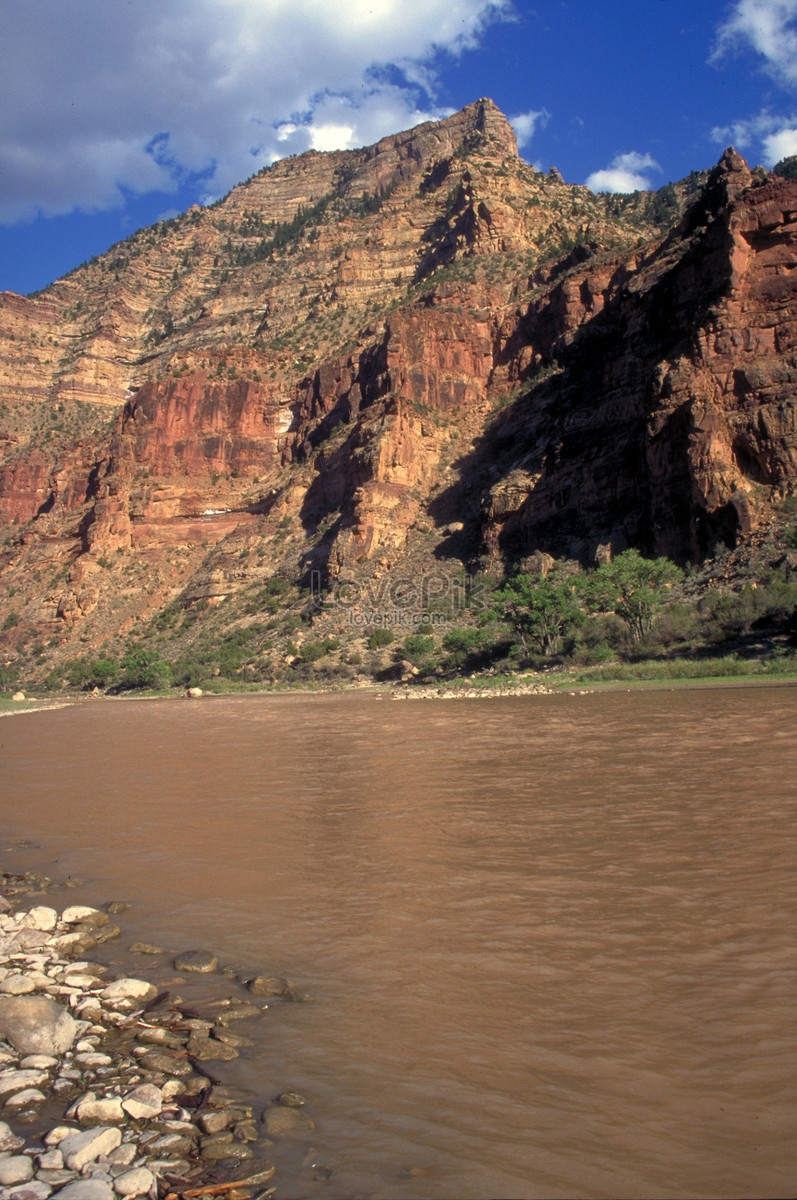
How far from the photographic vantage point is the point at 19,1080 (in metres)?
3.82

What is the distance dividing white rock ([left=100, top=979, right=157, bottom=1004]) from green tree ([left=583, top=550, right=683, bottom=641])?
30568mm

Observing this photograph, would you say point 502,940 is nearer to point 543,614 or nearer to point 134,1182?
point 134,1182

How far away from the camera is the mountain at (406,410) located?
40875 mm

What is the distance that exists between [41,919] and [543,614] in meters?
32.7

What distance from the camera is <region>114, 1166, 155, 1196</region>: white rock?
9.71 feet

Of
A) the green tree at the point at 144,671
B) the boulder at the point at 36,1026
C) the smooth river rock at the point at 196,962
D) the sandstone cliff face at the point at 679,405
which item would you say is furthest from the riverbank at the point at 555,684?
the boulder at the point at 36,1026

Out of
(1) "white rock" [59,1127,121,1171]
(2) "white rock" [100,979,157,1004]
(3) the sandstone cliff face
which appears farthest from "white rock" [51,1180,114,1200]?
(3) the sandstone cliff face

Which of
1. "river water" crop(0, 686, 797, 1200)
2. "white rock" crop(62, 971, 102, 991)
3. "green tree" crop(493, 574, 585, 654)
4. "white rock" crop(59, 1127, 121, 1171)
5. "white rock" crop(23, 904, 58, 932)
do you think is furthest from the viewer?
"green tree" crop(493, 574, 585, 654)

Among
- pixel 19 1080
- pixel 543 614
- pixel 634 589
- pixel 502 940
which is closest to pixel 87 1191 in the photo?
pixel 19 1080

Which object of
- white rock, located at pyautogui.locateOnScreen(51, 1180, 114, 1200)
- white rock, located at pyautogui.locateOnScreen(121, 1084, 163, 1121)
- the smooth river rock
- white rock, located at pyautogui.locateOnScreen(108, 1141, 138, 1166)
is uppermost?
white rock, located at pyautogui.locateOnScreen(51, 1180, 114, 1200)

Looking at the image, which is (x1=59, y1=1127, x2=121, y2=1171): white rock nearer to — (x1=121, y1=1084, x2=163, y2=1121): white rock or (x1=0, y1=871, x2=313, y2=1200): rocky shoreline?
(x1=0, y1=871, x2=313, y2=1200): rocky shoreline

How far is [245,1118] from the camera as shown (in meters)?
3.57

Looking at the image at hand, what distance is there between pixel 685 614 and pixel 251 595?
4137 cm

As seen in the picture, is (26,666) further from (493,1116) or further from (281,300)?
(493,1116)
